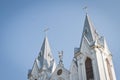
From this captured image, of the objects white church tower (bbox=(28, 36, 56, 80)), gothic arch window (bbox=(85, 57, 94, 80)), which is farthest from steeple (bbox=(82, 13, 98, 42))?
white church tower (bbox=(28, 36, 56, 80))

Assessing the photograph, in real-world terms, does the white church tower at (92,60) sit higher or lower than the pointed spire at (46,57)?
lower

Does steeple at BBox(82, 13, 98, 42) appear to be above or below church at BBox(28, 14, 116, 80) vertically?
above

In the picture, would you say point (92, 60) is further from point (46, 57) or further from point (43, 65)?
point (46, 57)

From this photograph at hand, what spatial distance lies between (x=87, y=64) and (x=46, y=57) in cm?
856

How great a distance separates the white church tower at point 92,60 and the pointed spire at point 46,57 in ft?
16.8

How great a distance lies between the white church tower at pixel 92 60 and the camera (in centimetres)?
3086

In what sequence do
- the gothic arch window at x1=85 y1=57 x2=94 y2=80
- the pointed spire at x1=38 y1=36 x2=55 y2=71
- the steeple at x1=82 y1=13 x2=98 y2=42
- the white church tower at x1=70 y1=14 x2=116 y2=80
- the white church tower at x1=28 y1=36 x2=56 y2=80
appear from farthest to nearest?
the pointed spire at x1=38 y1=36 x2=55 y2=71 → the white church tower at x1=28 y1=36 x2=56 y2=80 → the steeple at x1=82 y1=13 x2=98 y2=42 → the gothic arch window at x1=85 y1=57 x2=94 y2=80 → the white church tower at x1=70 y1=14 x2=116 y2=80

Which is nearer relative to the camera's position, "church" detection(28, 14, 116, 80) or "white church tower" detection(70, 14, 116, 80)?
"white church tower" detection(70, 14, 116, 80)

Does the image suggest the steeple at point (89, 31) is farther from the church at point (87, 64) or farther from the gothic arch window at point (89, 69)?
the gothic arch window at point (89, 69)

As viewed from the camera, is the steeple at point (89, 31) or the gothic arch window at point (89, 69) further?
the steeple at point (89, 31)

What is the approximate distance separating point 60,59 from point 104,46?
17.8ft

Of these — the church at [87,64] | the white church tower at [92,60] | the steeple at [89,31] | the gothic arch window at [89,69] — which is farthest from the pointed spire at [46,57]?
the gothic arch window at [89,69]

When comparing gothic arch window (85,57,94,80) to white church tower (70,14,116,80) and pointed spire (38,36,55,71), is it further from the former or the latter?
pointed spire (38,36,55,71)

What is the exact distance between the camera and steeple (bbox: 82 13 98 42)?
34.6 m
